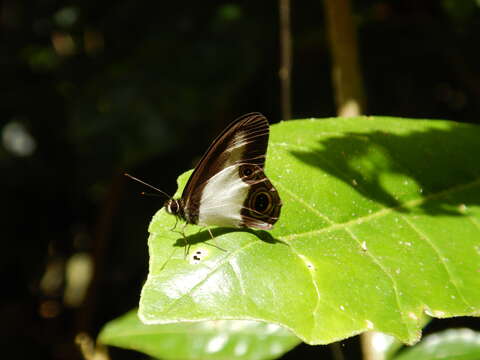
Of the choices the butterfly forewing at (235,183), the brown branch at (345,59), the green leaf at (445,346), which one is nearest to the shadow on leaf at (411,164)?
the butterfly forewing at (235,183)

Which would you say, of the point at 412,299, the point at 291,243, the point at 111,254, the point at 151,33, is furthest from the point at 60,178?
the point at 412,299

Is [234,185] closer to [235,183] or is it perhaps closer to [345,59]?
[235,183]

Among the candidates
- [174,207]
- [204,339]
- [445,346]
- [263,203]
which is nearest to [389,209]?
[263,203]

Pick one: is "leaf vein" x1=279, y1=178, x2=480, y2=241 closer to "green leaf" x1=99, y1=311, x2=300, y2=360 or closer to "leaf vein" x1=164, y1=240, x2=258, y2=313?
"leaf vein" x1=164, y1=240, x2=258, y2=313

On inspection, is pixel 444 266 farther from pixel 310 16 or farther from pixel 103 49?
pixel 103 49

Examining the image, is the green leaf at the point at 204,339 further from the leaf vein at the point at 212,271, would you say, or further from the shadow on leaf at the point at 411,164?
the leaf vein at the point at 212,271

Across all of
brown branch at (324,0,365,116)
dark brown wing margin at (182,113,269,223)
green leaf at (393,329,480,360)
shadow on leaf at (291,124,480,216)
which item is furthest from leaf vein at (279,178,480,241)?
green leaf at (393,329,480,360)
